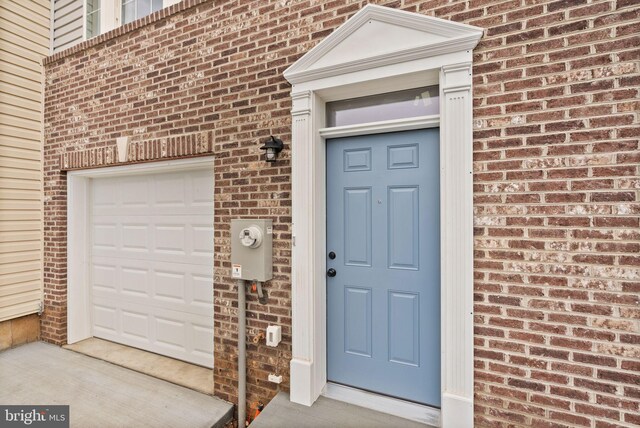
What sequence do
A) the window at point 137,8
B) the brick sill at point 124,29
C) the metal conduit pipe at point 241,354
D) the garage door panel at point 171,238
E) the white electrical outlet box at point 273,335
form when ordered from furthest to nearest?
the window at point 137,8, the garage door panel at point 171,238, the brick sill at point 124,29, the metal conduit pipe at point 241,354, the white electrical outlet box at point 273,335

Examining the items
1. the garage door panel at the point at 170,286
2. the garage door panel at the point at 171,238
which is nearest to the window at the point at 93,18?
the garage door panel at the point at 171,238

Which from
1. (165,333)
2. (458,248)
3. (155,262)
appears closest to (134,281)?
(155,262)

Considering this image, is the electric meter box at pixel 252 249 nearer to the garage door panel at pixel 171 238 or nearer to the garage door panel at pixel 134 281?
the garage door panel at pixel 171 238

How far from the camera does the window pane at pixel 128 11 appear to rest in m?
3.82

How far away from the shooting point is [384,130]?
7.72 feet

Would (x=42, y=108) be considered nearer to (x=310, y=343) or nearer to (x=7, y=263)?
(x=7, y=263)

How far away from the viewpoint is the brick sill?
3.04 metres

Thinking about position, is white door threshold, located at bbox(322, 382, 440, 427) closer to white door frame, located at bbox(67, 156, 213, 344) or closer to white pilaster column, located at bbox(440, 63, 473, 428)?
white pilaster column, located at bbox(440, 63, 473, 428)

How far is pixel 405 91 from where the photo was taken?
235 centimetres

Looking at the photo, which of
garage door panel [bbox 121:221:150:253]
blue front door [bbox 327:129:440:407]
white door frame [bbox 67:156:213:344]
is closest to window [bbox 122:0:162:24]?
white door frame [bbox 67:156:213:344]

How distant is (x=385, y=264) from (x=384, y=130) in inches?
39.5

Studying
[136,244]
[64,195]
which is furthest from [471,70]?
[64,195]

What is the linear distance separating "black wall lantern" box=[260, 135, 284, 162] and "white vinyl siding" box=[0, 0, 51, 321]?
136 inches

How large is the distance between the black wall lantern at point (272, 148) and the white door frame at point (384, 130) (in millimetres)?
143
